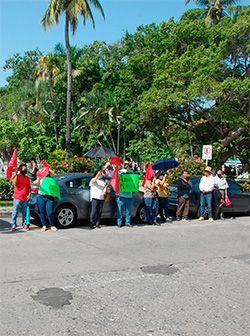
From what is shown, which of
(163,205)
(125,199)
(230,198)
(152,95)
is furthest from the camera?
(152,95)

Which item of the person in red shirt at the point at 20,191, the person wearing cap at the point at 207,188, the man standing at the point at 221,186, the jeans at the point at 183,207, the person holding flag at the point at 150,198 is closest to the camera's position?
the person in red shirt at the point at 20,191

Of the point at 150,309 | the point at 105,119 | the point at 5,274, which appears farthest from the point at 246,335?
the point at 105,119

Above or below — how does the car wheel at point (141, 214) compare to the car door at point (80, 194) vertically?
below

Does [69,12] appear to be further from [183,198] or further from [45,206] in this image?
[45,206]

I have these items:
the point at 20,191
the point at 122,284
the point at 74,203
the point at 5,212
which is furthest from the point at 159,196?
the point at 122,284

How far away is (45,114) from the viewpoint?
38.2 meters

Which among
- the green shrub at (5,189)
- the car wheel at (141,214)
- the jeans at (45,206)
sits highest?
the green shrub at (5,189)

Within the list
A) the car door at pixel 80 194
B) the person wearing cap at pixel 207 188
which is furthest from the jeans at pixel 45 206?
the person wearing cap at pixel 207 188

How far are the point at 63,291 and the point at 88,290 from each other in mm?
339

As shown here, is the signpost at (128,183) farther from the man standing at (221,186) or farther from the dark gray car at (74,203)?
the man standing at (221,186)

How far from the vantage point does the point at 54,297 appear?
5.29 metres

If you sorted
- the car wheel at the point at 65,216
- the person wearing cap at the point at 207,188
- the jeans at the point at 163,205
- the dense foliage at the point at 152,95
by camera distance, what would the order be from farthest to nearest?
1. the dense foliage at the point at 152,95
2. the person wearing cap at the point at 207,188
3. the jeans at the point at 163,205
4. the car wheel at the point at 65,216

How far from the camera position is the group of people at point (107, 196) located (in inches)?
390

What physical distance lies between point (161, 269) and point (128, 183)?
4.32 metres
